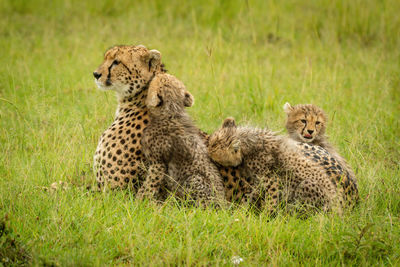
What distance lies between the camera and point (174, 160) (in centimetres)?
381

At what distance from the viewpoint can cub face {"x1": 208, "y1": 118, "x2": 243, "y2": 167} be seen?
388 centimetres

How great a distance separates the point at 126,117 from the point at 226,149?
88 centimetres

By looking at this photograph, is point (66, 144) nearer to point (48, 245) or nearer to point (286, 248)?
point (48, 245)

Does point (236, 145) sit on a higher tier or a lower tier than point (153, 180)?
higher

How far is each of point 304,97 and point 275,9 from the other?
356 centimetres

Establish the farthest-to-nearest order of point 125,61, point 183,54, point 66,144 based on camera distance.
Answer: point 183,54
point 66,144
point 125,61

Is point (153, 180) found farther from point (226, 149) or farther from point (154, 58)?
point (154, 58)

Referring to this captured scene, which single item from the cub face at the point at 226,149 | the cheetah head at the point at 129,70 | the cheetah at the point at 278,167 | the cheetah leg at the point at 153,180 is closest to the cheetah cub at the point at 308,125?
the cheetah at the point at 278,167

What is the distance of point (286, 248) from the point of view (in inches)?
133

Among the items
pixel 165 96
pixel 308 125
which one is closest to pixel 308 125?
pixel 308 125

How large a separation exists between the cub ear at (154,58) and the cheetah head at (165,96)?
203 mm

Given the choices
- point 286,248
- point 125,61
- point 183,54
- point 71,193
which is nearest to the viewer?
point 286,248

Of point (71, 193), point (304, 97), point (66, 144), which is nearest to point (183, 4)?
point (304, 97)

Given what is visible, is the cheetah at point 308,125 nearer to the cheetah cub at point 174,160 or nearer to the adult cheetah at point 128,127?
the adult cheetah at point 128,127
